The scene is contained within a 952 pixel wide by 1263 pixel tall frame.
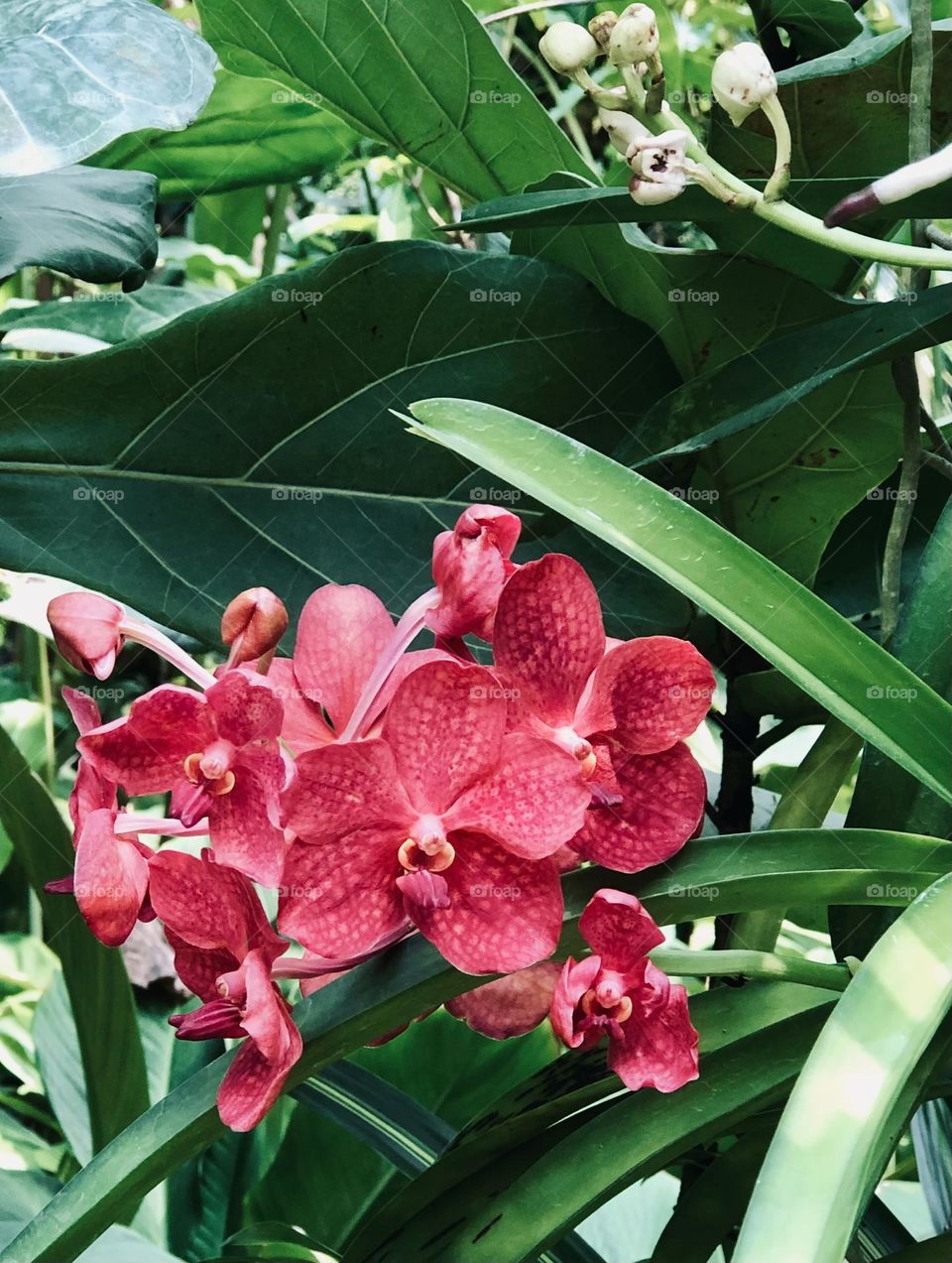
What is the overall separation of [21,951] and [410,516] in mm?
798

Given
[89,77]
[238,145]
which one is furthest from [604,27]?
[238,145]

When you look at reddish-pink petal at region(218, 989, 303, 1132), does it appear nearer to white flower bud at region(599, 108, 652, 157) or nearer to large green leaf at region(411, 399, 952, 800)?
large green leaf at region(411, 399, 952, 800)

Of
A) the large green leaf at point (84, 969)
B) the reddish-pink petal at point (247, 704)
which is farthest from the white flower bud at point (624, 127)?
the large green leaf at point (84, 969)

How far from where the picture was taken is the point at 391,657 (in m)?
0.33

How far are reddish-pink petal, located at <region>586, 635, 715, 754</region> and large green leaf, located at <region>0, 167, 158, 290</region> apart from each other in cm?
27

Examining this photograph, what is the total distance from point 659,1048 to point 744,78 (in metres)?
0.28

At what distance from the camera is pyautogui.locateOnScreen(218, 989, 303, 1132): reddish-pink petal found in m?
0.29

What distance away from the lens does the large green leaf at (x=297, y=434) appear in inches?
18.6

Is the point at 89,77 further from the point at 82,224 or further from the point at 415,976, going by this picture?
the point at 415,976

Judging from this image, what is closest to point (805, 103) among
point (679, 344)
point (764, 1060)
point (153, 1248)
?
point (679, 344)

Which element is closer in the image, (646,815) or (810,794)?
(646,815)

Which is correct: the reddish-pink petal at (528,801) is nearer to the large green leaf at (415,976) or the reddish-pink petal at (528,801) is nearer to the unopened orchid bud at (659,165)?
the large green leaf at (415,976)

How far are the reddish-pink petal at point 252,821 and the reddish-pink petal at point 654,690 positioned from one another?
97mm

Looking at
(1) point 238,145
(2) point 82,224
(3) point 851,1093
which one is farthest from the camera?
(1) point 238,145
